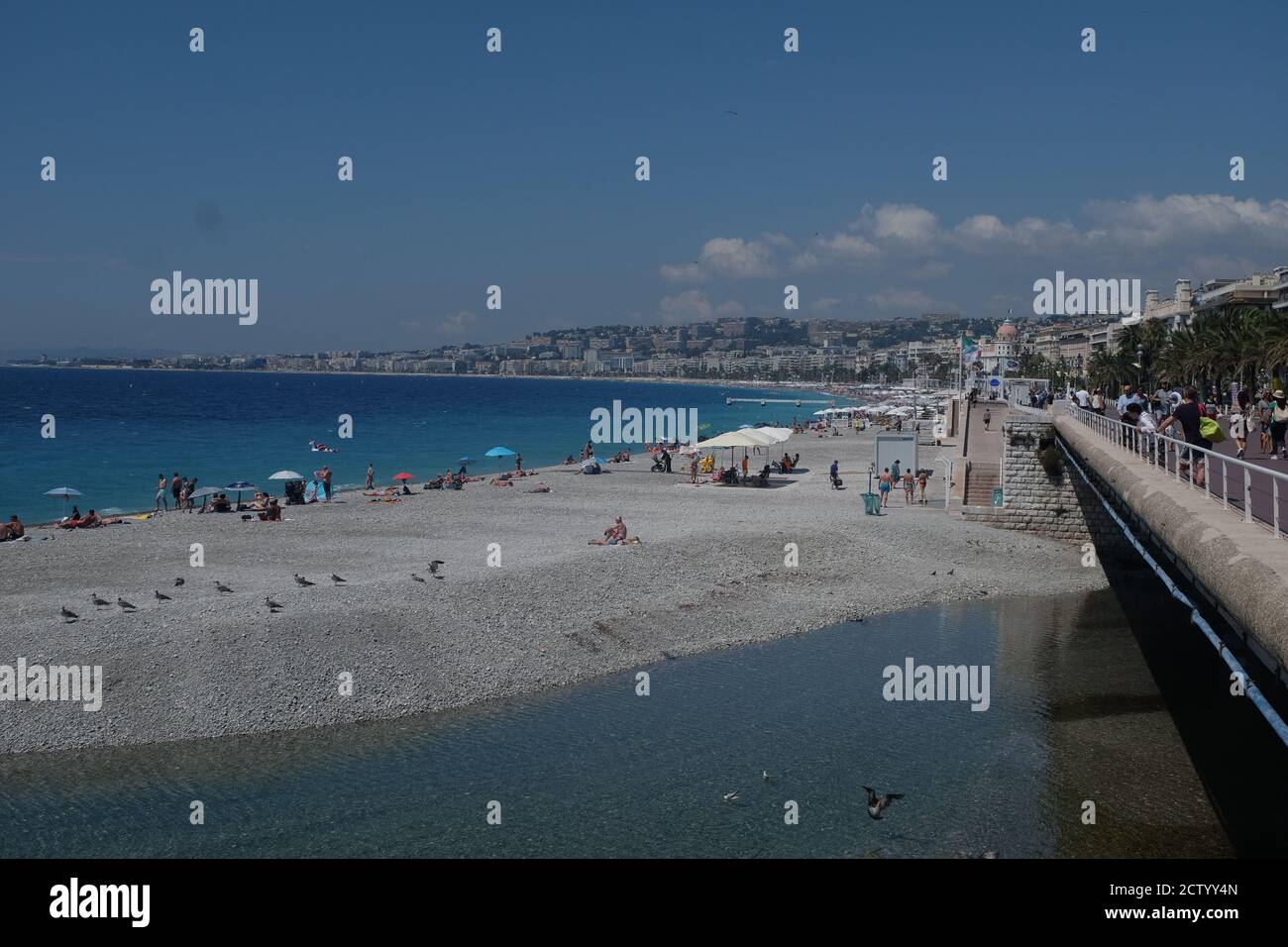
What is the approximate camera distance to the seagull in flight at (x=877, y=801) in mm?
13648

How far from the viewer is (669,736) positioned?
16500 mm

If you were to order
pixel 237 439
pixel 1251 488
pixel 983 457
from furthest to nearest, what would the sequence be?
pixel 237 439 < pixel 983 457 < pixel 1251 488

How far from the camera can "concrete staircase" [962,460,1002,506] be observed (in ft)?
116

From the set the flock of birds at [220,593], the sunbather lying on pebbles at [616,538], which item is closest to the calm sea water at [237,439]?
the flock of birds at [220,593]

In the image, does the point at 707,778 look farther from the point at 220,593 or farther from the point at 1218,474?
the point at 220,593

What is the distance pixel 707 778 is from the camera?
14984mm

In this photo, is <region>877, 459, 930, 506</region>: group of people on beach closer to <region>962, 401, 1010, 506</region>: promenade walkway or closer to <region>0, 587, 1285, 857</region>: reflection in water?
<region>962, 401, 1010, 506</region>: promenade walkway

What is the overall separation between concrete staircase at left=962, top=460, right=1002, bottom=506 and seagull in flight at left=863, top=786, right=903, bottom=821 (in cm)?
2200

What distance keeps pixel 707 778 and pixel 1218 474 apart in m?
8.60

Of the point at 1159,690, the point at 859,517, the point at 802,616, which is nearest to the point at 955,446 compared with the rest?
the point at 859,517

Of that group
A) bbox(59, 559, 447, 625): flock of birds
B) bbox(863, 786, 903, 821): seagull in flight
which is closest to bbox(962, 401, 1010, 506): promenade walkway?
bbox(59, 559, 447, 625): flock of birds

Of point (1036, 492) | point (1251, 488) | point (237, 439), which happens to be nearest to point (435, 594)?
point (1251, 488)
